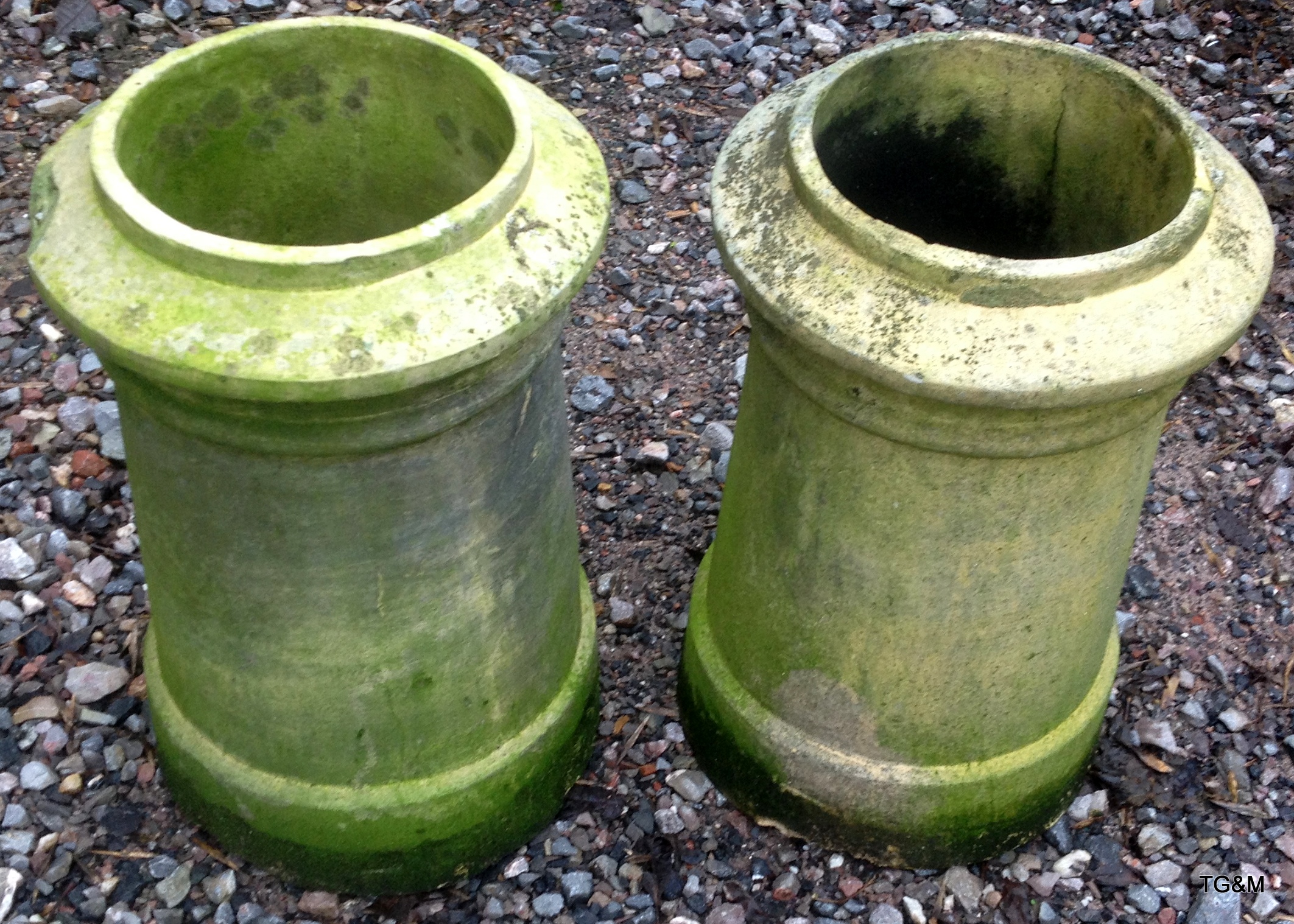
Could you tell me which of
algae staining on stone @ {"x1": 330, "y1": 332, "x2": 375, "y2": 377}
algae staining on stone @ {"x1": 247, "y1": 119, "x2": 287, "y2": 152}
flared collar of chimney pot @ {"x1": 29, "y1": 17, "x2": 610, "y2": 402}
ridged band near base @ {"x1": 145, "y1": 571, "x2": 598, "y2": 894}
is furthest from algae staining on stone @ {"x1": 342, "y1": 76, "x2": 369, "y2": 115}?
ridged band near base @ {"x1": 145, "y1": 571, "x2": 598, "y2": 894}

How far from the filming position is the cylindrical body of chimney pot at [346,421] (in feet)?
5.73

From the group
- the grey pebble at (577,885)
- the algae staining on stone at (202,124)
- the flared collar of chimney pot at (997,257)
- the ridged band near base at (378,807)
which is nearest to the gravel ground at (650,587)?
the grey pebble at (577,885)

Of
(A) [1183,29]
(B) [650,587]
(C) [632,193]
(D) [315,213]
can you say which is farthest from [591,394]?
(A) [1183,29]

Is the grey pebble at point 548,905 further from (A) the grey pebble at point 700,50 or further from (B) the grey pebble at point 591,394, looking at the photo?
(A) the grey pebble at point 700,50

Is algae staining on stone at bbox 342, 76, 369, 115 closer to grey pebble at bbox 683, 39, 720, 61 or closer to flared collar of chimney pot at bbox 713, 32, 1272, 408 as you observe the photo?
flared collar of chimney pot at bbox 713, 32, 1272, 408

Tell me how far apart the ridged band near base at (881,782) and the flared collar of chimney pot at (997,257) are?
0.90 m

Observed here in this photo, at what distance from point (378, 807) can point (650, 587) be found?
3.21 ft

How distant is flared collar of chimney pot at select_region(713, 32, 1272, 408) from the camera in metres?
1.88

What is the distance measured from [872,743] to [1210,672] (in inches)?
41.0

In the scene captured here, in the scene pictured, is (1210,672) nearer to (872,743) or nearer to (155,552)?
(872,743)

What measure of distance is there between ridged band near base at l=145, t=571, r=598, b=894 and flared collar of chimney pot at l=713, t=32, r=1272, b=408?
992 millimetres

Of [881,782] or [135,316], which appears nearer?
[135,316]

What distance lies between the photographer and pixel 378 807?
242cm

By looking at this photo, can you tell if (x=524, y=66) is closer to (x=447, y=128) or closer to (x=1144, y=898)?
(x=447, y=128)
